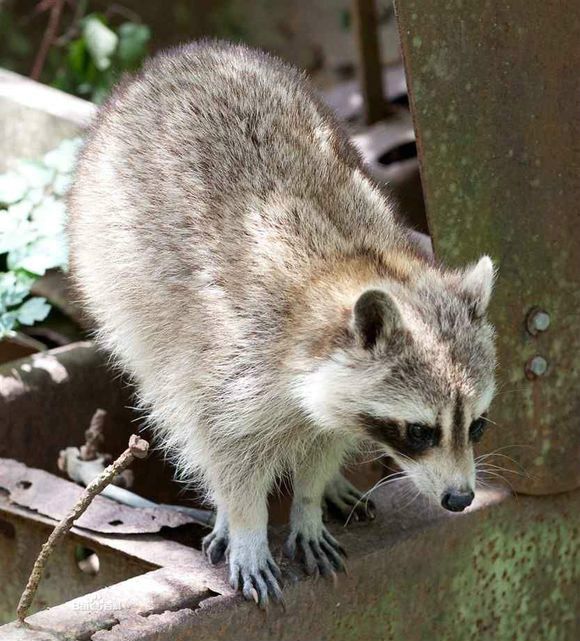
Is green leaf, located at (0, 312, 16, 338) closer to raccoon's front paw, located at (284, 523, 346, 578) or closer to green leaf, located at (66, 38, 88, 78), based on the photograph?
raccoon's front paw, located at (284, 523, 346, 578)

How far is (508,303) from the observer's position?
10.4 feet

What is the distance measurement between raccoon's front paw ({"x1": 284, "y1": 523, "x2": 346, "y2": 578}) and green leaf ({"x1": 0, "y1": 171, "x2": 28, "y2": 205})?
1.73m

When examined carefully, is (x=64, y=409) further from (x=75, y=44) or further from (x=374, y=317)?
(x=75, y=44)

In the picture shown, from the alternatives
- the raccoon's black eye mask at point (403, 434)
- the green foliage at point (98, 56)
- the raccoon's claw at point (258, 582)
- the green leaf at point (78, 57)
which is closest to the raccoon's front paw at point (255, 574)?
the raccoon's claw at point (258, 582)

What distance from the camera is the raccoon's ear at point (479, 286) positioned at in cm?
283

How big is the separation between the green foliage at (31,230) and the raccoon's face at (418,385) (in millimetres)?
1370

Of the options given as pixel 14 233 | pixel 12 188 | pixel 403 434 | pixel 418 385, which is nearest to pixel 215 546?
pixel 403 434

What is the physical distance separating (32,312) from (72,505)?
0.84m

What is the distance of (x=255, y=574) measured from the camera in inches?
109

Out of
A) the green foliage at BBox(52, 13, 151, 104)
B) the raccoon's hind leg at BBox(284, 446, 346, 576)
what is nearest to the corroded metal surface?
the raccoon's hind leg at BBox(284, 446, 346, 576)

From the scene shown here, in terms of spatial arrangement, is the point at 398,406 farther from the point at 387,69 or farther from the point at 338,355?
the point at 387,69

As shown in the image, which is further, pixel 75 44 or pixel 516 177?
pixel 75 44

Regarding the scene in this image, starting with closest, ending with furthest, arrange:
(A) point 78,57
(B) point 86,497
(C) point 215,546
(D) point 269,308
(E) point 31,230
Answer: (B) point 86,497 → (D) point 269,308 → (C) point 215,546 → (E) point 31,230 → (A) point 78,57

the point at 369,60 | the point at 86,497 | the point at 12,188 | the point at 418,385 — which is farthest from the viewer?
the point at 369,60
